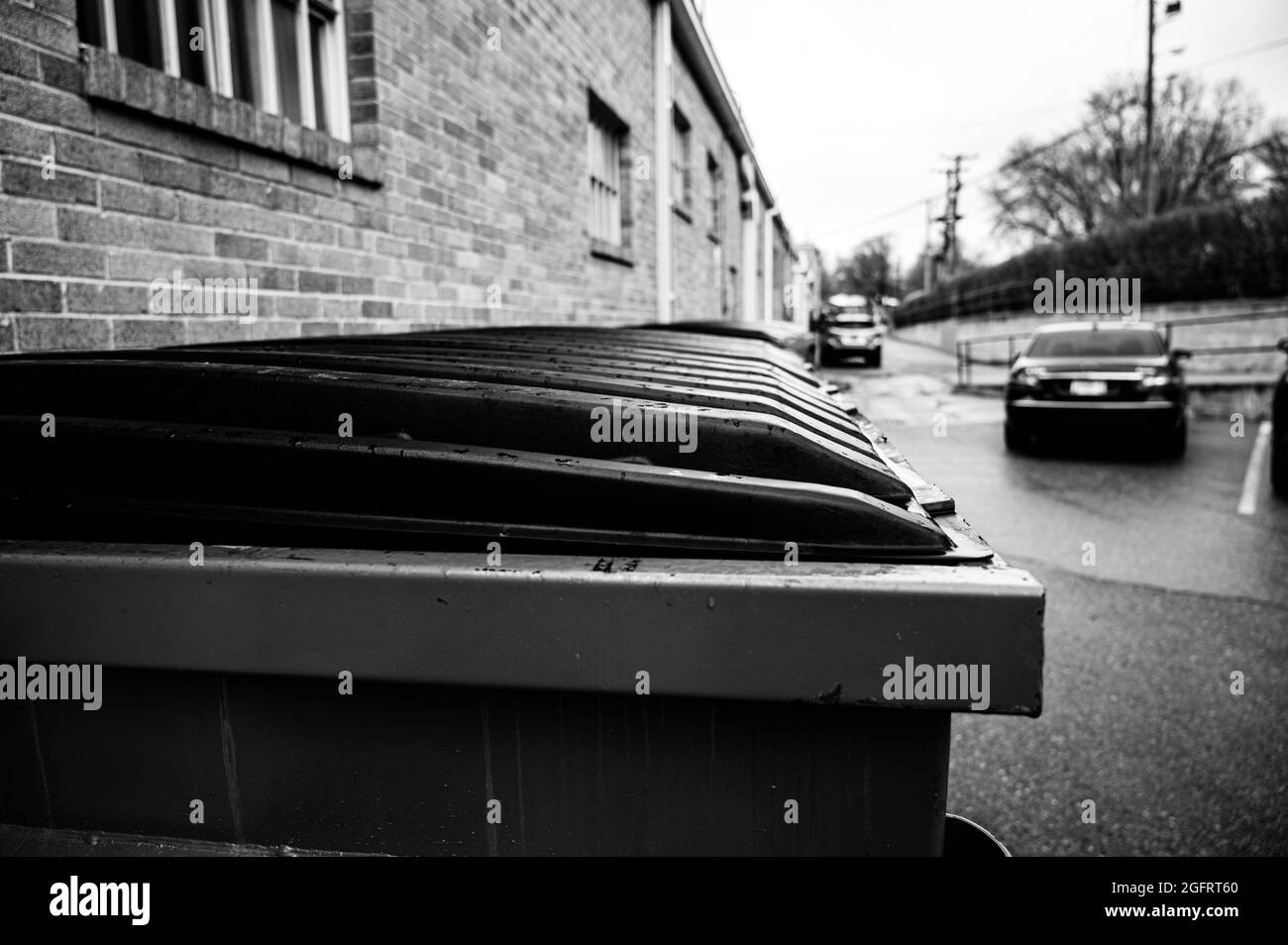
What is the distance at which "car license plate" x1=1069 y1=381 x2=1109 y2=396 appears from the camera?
9406 millimetres

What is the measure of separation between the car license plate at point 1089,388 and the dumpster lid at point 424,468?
30.7ft

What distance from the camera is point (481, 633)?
2.97 feet

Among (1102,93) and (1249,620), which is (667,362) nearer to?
(1249,620)

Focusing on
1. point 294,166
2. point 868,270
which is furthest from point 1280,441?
point 868,270

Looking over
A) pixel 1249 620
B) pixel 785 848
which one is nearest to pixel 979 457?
pixel 1249 620

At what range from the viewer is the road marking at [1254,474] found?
6938mm

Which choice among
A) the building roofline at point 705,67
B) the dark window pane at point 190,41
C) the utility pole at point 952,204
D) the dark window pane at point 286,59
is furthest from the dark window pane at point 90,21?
the utility pole at point 952,204

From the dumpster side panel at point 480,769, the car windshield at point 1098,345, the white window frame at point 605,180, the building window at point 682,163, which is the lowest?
the dumpster side panel at point 480,769

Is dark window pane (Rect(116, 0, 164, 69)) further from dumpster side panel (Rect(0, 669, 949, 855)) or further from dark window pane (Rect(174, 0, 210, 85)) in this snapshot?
dumpster side panel (Rect(0, 669, 949, 855))

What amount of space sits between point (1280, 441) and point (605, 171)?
653cm

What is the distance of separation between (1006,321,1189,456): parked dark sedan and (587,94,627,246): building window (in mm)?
5261

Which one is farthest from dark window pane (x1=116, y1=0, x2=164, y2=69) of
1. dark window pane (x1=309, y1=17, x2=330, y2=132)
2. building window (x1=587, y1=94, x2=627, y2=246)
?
building window (x1=587, y1=94, x2=627, y2=246)

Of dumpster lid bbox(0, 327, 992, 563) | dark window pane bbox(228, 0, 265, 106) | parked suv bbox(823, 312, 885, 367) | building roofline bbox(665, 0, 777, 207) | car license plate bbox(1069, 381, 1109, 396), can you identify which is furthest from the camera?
parked suv bbox(823, 312, 885, 367)

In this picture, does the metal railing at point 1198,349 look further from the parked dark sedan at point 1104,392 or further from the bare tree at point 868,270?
the bare tree at point 868,270
